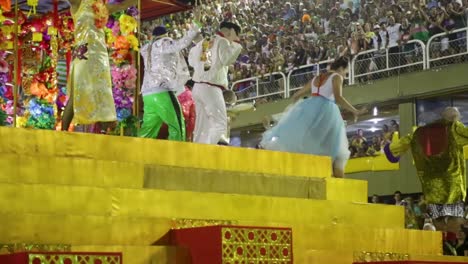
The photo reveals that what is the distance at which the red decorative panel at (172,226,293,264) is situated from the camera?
18.6 ft

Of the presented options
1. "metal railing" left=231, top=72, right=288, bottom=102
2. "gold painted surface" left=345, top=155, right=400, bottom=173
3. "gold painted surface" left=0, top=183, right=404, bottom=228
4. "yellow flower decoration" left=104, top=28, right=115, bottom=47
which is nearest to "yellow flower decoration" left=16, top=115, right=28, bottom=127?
"yellow flower decoration" left=104, top=28, right=115, bottom=47

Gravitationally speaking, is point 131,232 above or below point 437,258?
above

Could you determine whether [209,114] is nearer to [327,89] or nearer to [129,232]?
[327,89]

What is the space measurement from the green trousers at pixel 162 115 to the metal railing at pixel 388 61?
6402 mm

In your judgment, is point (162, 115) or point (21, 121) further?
point (21, 121)

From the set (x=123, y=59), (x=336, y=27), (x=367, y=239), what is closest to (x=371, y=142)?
(x=336, y=27)

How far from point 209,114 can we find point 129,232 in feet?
10.6

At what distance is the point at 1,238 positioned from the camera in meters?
5.47

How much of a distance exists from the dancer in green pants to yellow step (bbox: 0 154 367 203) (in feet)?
6.16

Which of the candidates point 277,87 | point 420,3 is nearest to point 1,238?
point 420,3

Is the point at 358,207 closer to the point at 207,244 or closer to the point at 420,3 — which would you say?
the point at 207,244

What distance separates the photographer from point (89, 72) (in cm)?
753

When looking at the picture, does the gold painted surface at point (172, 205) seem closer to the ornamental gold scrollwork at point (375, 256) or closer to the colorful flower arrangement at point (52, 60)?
the ornamental gold scrollwork at point (375, 256)

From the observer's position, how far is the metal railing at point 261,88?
17.0 meters
